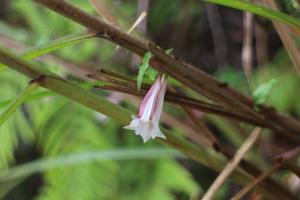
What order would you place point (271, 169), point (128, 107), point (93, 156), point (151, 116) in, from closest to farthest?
point (151, 116)
point (271, 169)
point (93, 156)
point (128, 107)

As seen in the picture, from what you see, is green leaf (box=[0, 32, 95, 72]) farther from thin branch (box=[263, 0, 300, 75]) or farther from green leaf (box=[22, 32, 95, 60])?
thin branch (box=[263, 0, 300, 75])

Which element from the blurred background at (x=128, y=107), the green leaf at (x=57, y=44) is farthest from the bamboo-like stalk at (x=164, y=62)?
the blurred background at (x=128, y=107)

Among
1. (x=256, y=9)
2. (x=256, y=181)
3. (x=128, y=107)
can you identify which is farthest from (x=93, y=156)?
(x=256, y=9)

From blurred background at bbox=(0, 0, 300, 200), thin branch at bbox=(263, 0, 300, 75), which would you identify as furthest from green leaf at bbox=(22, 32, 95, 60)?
blurred background at bbox=(0, 0, 300, 200)

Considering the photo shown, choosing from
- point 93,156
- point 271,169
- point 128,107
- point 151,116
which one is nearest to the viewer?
point 151,116

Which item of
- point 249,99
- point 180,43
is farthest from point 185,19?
point 249,99

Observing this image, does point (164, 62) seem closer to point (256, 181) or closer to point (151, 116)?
point (151, 116)

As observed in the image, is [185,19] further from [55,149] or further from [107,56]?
[55,149]

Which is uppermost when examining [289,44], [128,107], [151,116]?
[128,107]
